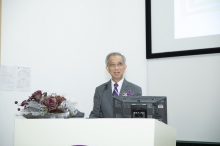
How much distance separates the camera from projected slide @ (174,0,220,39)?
361 centimetres

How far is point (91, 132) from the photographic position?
1.99m

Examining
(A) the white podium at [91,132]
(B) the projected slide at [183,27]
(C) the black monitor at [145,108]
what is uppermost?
(B) the projected slide at [183,27]

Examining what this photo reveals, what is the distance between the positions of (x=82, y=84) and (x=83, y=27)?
0.69 m

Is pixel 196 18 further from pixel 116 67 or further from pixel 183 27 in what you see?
pixel 116 67

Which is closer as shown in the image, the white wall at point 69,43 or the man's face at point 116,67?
the white wall at point 69,43

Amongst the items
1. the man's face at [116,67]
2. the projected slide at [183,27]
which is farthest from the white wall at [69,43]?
the man's face at [116,67]

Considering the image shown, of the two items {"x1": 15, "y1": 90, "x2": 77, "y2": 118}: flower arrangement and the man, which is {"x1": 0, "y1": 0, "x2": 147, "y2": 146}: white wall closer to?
the man

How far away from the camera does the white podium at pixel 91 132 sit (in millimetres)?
1889

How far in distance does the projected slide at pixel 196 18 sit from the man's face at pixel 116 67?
2.79 ft

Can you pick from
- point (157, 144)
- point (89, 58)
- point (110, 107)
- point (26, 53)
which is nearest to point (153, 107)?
point (157, 144)

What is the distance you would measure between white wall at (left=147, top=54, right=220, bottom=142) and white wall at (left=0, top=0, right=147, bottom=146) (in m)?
0.32

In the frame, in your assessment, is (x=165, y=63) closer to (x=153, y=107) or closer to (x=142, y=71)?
(x=142, y=71)

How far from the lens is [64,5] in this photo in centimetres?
383

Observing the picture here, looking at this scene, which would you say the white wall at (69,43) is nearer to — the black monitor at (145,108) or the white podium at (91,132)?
the white podium at (91,132)
